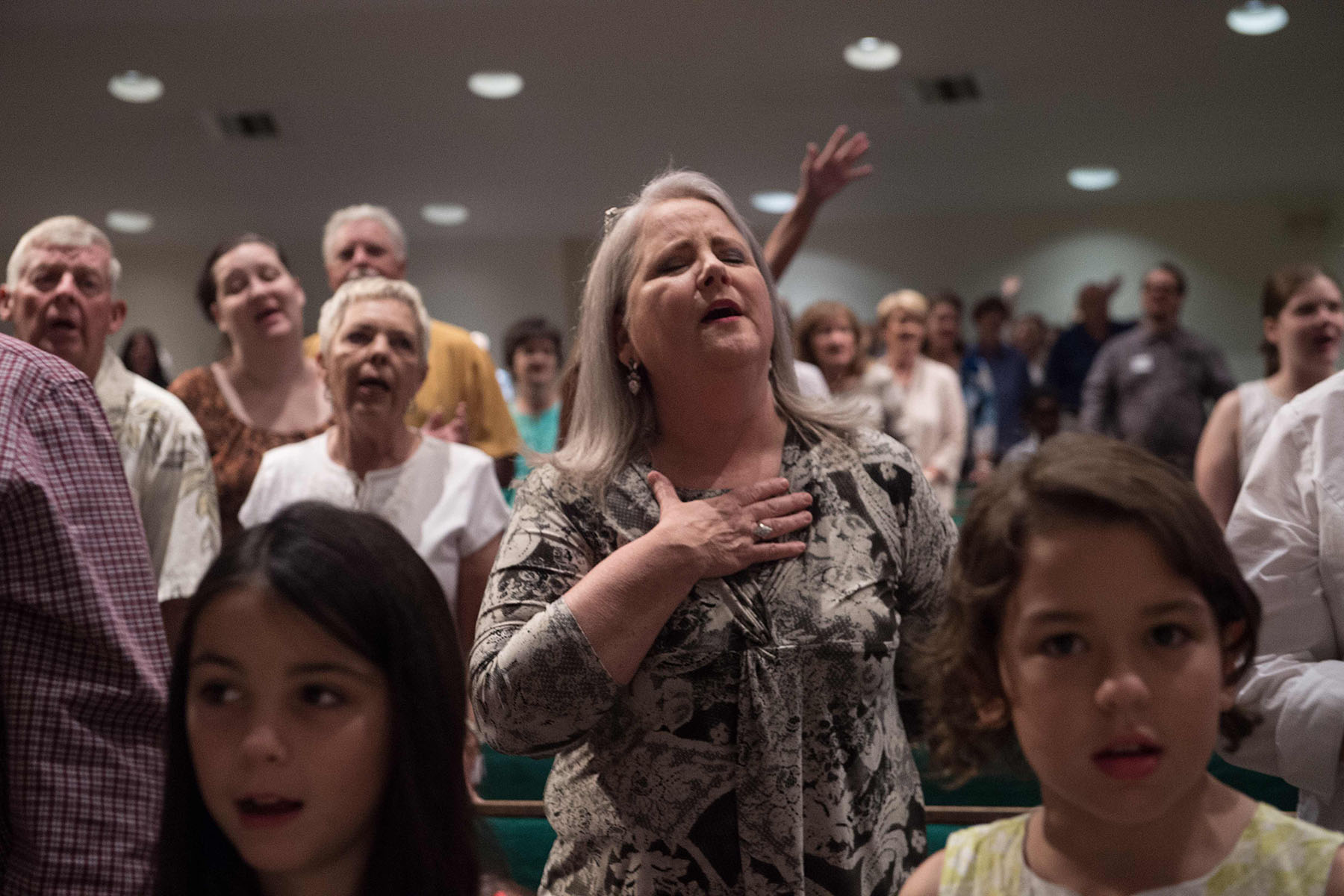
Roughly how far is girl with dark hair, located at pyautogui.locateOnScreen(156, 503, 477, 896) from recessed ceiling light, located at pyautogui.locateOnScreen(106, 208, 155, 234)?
1241 centimetres

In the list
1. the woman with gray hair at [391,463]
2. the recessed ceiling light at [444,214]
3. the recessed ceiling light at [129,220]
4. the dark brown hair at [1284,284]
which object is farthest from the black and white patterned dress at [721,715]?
the recessed ceiling light at [129,220]

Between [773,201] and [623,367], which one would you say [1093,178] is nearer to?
[773,201]

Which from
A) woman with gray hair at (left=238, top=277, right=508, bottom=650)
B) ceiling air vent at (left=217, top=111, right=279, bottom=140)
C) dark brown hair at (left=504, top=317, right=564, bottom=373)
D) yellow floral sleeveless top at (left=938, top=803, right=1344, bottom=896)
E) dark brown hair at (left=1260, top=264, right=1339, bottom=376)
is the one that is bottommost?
yellow floral sleeveless top at (left=938, top=803, right=1344, bottom=896)

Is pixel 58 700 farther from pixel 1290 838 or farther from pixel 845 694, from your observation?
pixel 1290 838

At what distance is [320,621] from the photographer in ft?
3.57

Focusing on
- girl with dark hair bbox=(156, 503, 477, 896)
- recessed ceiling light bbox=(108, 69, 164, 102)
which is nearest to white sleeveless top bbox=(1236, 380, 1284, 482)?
girl with dark hair bbox=(156, 503, 477, 896)

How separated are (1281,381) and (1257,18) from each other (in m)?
5.21

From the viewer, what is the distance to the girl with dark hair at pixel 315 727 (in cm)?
107

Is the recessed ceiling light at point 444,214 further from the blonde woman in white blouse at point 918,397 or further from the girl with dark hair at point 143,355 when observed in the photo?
the blonde woman in white blouse at point 918,397

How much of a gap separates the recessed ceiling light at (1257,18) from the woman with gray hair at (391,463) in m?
6.44

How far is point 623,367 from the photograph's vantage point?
A: 71.2 inches

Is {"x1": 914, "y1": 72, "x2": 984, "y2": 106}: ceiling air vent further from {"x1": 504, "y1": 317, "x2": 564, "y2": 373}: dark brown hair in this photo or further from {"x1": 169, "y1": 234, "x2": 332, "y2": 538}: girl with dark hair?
{"x1": 169, "y1": 234, "x2": 332, "y2": 538}: girl with dark hair

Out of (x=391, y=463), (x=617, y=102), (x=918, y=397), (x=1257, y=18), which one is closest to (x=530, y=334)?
(x=918, y=397)

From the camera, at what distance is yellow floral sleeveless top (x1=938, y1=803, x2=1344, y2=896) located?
102cm
